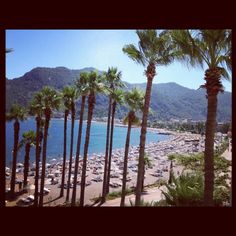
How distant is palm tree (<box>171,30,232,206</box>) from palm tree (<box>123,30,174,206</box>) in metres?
3.00

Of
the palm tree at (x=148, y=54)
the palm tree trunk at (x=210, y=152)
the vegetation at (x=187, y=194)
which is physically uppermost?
the palm tree at (x=148, y=54)

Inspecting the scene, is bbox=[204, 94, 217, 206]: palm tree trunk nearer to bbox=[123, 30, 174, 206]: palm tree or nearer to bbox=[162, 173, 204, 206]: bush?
bbox=[162, 173, 204, 206]: bush

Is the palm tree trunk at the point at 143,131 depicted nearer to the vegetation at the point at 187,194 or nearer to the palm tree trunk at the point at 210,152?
the vegetation at the point at 187,194

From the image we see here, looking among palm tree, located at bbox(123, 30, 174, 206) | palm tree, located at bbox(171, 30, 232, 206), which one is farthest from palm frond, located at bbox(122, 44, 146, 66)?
palm tree, located at bbox(171, 30, 232, 206)

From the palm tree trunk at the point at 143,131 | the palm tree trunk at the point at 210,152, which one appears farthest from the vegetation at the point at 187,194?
the palm tree trunk at the point at 143,131

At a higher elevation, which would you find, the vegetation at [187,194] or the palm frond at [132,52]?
the palm frond at [132,52]

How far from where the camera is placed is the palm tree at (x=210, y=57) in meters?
6.62

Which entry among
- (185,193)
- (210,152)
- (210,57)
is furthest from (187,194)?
(210,57)

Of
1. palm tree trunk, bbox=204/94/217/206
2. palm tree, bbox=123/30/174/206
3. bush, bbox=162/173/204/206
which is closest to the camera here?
palm tree trunk, bbox=204/94/217/206

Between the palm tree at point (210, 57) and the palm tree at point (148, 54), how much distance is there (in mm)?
3003

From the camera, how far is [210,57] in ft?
23.4

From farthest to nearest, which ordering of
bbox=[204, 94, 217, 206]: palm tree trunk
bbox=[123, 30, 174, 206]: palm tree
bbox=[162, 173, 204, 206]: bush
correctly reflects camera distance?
1. bbox=[123, 30, 174, 206]: palm tree
2. bbox=[162, 173, 204, 206]: bush
3. bbox=[204, 94, 217, 206]: palm tree trunk

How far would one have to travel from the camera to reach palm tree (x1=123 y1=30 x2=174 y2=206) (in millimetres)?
10320
